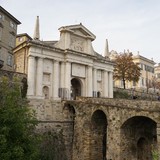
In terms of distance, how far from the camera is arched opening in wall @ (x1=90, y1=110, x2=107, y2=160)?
27734 mm

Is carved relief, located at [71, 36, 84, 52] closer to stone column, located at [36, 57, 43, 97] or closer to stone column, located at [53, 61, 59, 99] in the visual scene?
stone column, located at [53, 61, 59, 99]

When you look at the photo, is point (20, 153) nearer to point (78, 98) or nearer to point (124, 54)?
point (78, 98)

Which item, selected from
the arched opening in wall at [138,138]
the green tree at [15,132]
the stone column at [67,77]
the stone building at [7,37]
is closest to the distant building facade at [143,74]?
the stone column at [67,77]

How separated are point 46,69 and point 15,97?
13466mm

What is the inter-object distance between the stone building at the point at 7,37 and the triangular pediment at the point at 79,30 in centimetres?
1060

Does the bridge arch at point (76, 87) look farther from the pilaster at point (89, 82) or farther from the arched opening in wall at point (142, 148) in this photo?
the arched opening in wall at point (142, 148)

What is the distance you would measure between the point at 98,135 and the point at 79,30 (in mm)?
17107

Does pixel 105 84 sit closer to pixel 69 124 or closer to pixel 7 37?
pixel 69 124

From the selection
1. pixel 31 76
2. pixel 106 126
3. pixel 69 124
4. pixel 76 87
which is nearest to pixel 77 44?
pixel 76 87

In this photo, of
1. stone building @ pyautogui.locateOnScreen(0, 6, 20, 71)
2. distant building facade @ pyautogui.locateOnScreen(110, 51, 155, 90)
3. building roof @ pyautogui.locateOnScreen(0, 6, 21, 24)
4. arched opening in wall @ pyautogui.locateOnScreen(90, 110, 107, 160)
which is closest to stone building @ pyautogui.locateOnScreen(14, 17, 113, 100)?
stone building @ pyautogui.locateOnScreen(0, 6, 20, 71)

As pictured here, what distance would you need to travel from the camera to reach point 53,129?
30484 mm

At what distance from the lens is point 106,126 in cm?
2816

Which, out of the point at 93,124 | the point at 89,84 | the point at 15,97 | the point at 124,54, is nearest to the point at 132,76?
the point at 124,54

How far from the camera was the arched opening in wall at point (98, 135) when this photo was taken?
27.7m
